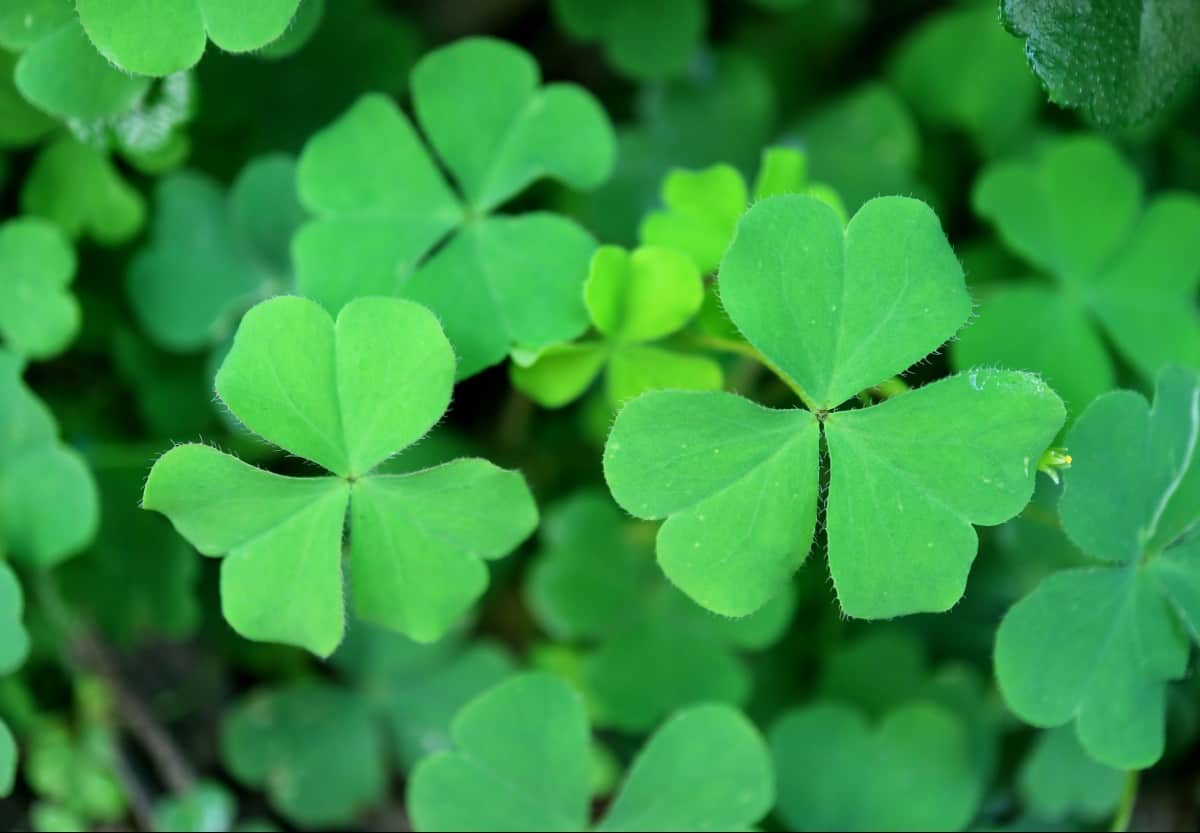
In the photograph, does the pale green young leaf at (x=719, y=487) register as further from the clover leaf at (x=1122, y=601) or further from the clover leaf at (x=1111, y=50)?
the clover leaf at (x=1111, y=50)

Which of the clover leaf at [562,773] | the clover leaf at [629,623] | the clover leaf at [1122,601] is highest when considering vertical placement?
the clover leaf at [1122,601]

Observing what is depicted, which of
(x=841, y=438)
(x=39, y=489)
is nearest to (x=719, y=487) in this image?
(x=841, y=438)

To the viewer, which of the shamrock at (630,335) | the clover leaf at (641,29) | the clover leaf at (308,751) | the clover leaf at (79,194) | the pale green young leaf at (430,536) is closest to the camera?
the pale green young leaf at (430,536)

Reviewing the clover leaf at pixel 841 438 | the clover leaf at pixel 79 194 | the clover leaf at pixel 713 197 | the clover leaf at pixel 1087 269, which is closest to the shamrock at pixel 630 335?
the clover leaf at pixel 713 197

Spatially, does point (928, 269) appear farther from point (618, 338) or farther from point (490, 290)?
point (490, 290)

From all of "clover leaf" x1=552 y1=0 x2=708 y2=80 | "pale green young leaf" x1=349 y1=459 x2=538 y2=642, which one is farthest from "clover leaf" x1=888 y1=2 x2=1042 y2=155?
"pale green young leaf" x1=349 y1=459 x2=538 y2=642
